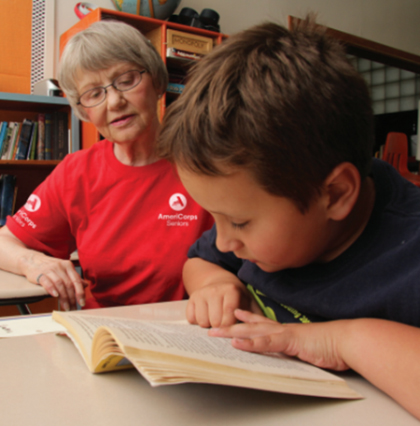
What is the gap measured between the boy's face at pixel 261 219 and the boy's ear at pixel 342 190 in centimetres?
1

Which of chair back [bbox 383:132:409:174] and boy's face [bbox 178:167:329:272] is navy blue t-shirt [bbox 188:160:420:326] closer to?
boy's face [bbox 178:167:329:272]

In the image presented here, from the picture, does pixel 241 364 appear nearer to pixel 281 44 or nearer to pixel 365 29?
pixel 281 44

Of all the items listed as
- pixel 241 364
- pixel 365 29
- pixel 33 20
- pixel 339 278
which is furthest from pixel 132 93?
pixel 365 29

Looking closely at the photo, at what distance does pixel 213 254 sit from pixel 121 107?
59cm

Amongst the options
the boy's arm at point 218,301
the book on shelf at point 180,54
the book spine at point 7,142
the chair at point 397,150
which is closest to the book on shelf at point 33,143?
the book spine at point 7,142

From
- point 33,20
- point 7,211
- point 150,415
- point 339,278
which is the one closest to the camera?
point 150,415

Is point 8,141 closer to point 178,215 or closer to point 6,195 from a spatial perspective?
point 6,195

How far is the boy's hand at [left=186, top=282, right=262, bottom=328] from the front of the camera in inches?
26.9

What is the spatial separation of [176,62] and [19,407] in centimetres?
277

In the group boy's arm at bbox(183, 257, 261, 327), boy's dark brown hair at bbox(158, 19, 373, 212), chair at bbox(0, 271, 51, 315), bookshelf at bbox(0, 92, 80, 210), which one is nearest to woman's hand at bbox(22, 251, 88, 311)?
chair at bbox(0, 271, 51, 315)

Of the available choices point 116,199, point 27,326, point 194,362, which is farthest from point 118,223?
point 194,362

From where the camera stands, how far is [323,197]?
1.92 feet

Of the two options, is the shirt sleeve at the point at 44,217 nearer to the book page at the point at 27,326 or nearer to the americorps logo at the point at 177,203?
Answer: the americorps logo at the point at 177,203

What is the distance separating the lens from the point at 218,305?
70cm
